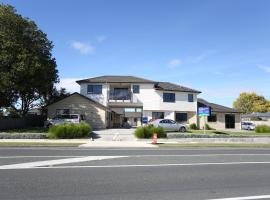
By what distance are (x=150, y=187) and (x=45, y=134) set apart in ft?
69.3

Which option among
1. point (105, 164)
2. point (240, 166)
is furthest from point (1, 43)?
point (240, 166)

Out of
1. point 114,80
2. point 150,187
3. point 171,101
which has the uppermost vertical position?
point 114,80

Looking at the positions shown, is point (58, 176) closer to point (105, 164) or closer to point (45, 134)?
point (105, 164)

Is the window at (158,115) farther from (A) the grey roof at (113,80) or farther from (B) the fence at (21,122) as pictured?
(B) the fence at (21,122)

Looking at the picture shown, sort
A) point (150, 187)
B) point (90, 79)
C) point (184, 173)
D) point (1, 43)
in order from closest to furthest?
1. point (150, 187)
2. point (184, 173)
3. point (1, 43)
4. point (90, 79)

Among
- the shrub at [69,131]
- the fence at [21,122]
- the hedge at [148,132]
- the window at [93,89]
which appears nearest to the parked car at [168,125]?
the hedge at [148,132]

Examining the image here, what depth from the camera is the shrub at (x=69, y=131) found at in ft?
91.7

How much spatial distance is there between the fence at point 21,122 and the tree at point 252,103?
73139mm

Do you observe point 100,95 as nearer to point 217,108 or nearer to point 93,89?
point 93,89

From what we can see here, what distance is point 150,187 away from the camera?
26.9 feet

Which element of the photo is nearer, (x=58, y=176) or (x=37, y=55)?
(x=58, y=176)

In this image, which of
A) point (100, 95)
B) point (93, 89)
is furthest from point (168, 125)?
point (93, 89)

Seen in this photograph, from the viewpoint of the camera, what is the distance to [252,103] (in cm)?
10281

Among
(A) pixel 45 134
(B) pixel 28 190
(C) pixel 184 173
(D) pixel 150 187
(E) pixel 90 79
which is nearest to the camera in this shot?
(B) pixel 28 190
